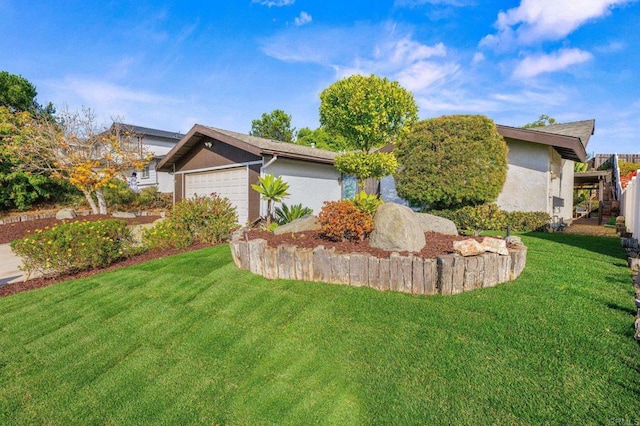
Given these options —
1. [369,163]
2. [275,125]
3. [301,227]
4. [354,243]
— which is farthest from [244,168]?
[275,125]

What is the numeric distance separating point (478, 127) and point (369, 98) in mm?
3789

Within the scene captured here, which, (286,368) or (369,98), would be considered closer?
(286,368)

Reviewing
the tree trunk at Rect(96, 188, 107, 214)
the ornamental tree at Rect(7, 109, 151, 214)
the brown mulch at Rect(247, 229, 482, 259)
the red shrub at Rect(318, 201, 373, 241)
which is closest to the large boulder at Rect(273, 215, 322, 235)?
the brown mulch at Rect(247, 229, 482, 259)

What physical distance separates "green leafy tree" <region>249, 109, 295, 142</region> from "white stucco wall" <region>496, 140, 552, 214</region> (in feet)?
64.3

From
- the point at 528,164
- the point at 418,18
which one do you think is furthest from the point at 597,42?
the point at 418,18

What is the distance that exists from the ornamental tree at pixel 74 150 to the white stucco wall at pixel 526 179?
16859 millimetres

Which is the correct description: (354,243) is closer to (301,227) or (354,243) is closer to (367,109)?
(301,227)

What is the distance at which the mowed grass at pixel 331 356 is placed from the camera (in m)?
2.20

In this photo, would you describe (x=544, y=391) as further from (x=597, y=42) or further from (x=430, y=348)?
(x=597, y=42)

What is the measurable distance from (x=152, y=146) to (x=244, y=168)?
744 inches

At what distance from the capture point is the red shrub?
17.2 feet

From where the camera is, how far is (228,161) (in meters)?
11.9

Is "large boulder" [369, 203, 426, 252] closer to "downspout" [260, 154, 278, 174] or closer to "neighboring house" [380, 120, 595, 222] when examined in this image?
"downspout" [260, 154, 278, 174]

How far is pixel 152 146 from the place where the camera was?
84.8ft
